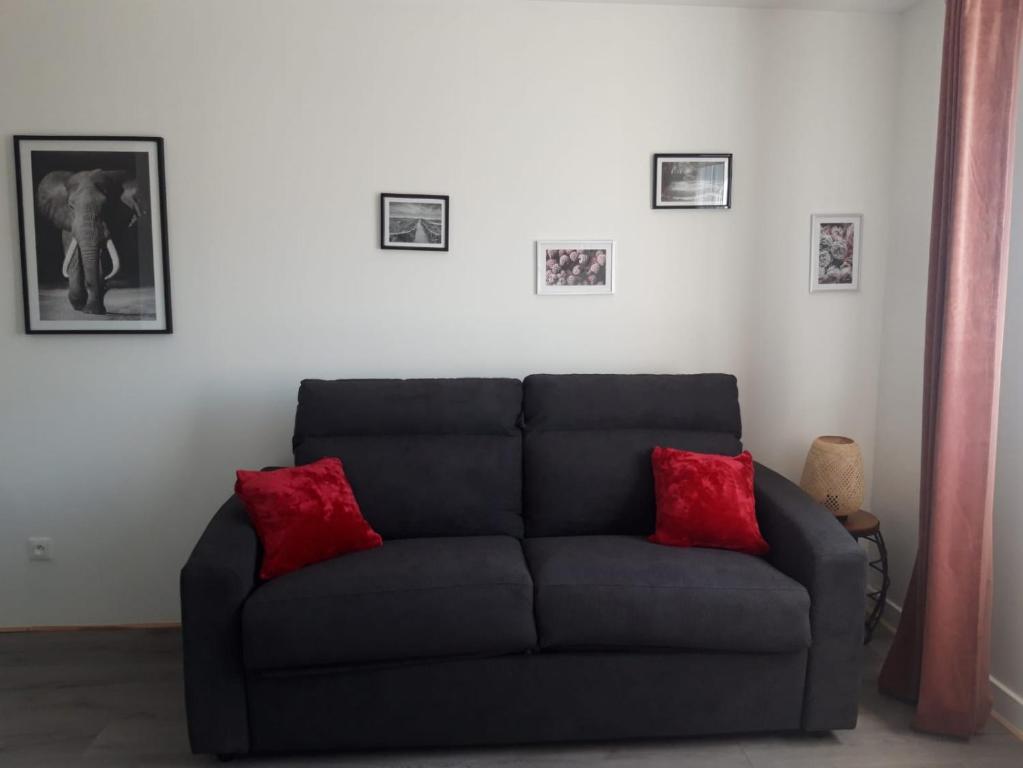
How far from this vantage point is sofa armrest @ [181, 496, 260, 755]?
2.27 m

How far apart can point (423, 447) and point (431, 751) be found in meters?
1.01

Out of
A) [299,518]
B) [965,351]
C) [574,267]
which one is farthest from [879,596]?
[299,518]

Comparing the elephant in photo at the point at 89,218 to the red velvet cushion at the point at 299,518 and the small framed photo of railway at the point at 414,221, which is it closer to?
the small framed photo of railway at the point at 414,221

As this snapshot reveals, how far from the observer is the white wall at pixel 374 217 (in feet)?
10.2

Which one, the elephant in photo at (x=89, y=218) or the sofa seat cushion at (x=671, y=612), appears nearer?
the sofa seat cushion at (x=671, y=612)

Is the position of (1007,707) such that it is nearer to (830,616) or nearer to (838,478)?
(830,616)

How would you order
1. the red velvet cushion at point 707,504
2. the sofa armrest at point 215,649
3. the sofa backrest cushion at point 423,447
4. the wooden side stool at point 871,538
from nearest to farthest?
the sofa armrest at point 215,649, the red velvet cushion at point 707,504, the sofa backrest cushion at point 423,447, the wooden side stool at point 871,538

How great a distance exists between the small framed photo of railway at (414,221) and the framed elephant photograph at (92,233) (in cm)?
86

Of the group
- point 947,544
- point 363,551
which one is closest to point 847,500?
point 947,544

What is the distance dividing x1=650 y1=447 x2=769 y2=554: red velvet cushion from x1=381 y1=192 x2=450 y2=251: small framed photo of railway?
128 centimetres

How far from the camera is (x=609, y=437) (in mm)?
2998

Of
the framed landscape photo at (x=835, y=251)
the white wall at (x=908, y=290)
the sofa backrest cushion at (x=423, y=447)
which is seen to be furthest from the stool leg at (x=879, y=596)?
the sofa backrest cushion at (x=423, y=447)

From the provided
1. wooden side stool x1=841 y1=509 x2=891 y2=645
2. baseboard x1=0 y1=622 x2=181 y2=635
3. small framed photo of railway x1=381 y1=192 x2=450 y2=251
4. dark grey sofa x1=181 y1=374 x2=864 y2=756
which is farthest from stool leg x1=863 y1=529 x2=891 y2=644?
baseboard x1=0 y1=622 x2=181 y2=635

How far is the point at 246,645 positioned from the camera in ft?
7.43
